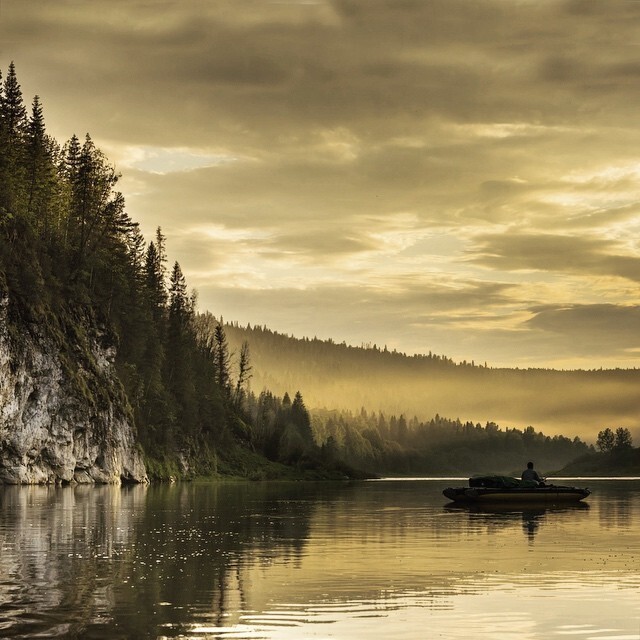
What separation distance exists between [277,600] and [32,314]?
4383 inches

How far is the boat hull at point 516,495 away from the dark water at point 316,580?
22205 mm

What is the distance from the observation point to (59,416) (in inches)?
5374

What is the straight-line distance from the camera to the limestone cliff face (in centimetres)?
12456

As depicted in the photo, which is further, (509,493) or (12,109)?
(12,109)

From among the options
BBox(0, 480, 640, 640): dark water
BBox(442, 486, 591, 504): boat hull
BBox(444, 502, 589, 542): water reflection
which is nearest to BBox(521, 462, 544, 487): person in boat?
BBox(442, 486, 591, 504): boat hull

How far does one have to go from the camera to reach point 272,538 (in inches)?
1834

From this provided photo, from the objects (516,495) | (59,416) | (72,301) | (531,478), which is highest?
(72,301)

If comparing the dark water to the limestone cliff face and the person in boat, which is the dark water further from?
the limestone cliff face

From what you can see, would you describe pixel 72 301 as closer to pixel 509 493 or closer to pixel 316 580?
pixel 509 493

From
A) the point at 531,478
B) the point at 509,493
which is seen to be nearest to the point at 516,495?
the point at 509,493

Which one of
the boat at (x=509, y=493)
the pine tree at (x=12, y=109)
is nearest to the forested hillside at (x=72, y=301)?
the pine tree at (x=12, y=109)

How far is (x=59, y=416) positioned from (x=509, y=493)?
239 feet

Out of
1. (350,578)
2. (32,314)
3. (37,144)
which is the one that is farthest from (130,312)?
(350,578)

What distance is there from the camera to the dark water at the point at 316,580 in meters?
22.4
